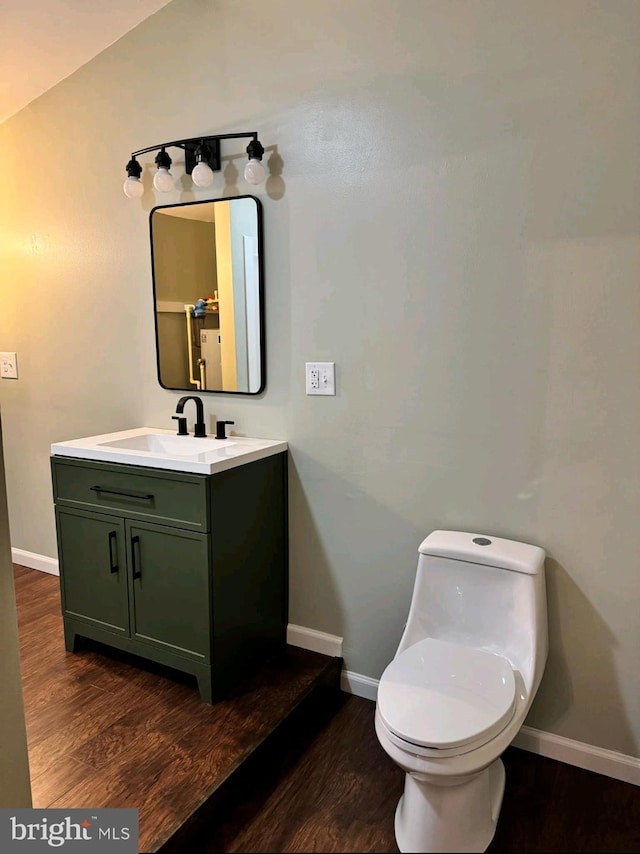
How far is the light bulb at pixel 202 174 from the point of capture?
2014 mm

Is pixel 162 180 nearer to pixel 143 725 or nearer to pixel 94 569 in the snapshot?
pixel 94 569

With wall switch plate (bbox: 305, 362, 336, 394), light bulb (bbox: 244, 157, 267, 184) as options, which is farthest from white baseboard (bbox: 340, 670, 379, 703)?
light bulb (bbox: 244, 157, 267, 184)

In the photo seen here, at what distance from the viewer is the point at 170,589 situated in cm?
189

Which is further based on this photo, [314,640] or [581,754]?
[314,640]

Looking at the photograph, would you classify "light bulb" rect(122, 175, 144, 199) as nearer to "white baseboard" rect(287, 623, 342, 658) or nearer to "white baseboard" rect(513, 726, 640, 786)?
"white baseboard" rect(287, 623, 342, 658)

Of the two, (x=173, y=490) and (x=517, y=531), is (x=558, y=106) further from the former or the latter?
(x=173, y=490)

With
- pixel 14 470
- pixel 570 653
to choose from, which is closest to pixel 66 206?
pixel 14 470

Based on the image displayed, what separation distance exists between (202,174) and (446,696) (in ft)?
6.04

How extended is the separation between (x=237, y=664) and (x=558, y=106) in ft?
6.54

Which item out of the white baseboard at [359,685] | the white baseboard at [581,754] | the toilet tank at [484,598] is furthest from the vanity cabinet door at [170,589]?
the white baseboard at [581,754]

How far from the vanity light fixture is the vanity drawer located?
106 cm

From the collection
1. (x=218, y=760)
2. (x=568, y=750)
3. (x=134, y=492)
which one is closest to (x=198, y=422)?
(x=134, y=492)

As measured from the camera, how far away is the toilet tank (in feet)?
5.16

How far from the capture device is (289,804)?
131cm
